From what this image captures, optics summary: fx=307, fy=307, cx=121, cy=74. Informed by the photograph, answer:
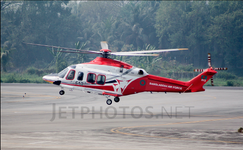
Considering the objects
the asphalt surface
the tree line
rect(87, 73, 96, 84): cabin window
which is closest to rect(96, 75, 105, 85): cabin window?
rect(87, 73, 96, 84): cabin window

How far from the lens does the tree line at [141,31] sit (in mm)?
134250

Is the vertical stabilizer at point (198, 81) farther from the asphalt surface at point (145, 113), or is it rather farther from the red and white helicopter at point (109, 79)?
the asphalt surface at point (145, 113)

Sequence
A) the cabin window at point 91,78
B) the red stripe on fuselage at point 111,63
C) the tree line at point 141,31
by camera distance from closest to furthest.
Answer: the cabin window at point 91,78 < the red stripe on fuselage at point 111,63 < the tree line at point 141,31

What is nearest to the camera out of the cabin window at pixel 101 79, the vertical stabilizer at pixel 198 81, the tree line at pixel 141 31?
the cabin window at pixel 101 79

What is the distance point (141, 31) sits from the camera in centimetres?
15412

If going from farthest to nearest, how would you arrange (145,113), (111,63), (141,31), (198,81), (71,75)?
(141,31), (145,113), (198,81), (71,75), (111,63)

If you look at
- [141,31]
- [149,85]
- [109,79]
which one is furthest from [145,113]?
[141,31]

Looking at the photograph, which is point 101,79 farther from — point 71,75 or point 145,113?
point 145,113

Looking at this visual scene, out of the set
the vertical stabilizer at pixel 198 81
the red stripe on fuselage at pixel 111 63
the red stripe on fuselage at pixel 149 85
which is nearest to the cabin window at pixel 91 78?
the red stripe on fuselage at pixel 111 63

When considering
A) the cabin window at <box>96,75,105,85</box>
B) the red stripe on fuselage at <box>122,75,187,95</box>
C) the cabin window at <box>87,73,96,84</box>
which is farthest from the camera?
the red stripe on fuselage at <box>122,75,187,95</box>

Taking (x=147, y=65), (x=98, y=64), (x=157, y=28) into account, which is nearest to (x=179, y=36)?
(x=157, y=28)

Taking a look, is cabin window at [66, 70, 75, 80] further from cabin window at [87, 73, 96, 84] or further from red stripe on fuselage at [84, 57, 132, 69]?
red stripe on fuselage at [84, 57, 132, 69]

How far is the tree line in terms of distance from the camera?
5285 inches

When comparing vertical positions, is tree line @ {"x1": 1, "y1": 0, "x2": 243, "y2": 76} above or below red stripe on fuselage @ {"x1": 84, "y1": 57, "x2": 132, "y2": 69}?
above
